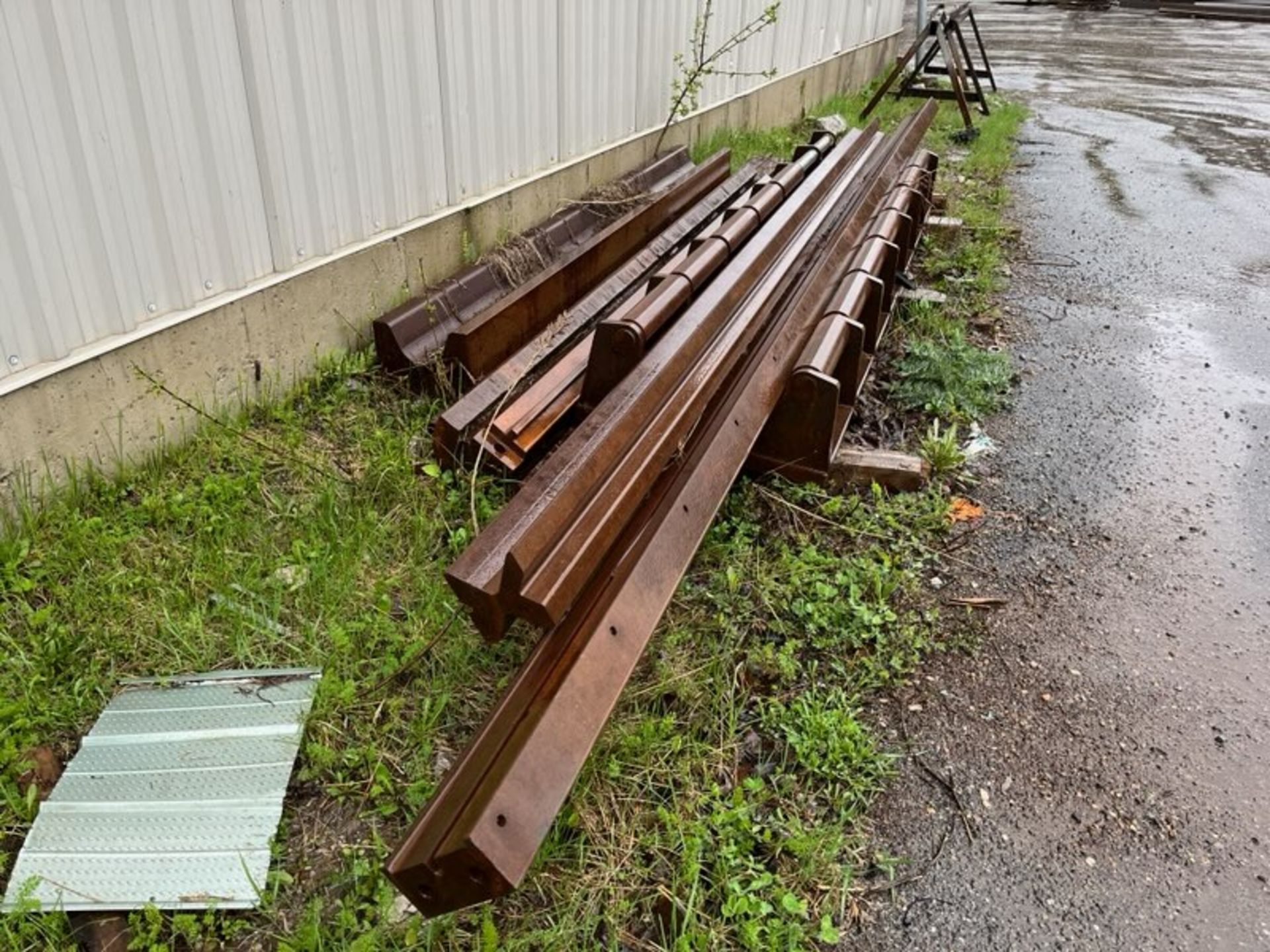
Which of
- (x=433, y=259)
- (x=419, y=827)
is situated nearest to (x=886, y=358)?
(x=433, y=259)

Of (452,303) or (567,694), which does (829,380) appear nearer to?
(567,694)

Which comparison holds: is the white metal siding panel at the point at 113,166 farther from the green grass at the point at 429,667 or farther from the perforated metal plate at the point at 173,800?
the perforated metal plate at the point at 173,800

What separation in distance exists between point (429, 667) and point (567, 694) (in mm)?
668

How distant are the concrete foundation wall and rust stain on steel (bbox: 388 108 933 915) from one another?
1.60 metres

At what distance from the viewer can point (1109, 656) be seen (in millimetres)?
2568

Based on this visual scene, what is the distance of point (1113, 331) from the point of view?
15.4 ft

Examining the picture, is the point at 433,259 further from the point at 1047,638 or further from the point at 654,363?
the point at 1047,638

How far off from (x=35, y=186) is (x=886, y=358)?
332cm

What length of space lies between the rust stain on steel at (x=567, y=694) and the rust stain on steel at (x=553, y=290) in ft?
3.49

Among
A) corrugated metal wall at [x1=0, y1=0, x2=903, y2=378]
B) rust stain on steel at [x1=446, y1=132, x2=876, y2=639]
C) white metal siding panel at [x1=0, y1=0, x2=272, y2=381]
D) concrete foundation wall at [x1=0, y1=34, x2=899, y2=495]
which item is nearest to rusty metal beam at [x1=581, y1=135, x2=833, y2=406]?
rust stain on steel at [x1=446, y1=132, x2=876, y2=639]

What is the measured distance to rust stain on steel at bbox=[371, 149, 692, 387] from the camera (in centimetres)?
356

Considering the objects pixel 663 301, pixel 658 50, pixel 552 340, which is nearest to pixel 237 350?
pixel 552 340

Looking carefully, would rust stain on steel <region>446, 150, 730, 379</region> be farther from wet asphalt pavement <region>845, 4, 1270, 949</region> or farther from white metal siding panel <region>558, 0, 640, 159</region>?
wet asphalt pavement <region>845, 4, 1270, 949</region>

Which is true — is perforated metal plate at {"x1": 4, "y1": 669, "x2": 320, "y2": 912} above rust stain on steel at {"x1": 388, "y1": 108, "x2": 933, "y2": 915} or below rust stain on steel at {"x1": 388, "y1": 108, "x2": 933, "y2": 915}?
below
